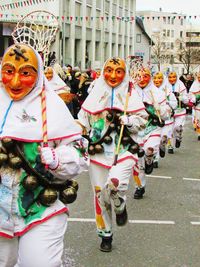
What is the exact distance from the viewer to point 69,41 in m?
40.0

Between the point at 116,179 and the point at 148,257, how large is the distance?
86cm

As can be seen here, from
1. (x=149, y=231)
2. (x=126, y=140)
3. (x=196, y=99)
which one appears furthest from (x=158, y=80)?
(x=126, y=140)

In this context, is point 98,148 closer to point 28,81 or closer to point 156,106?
point 28,81

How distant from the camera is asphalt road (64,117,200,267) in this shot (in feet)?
17.0

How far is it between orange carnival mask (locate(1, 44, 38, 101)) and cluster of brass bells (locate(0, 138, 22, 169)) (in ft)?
1.05

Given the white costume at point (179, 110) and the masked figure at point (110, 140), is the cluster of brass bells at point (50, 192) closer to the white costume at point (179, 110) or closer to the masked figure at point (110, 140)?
the masked figure at point (110, 140)

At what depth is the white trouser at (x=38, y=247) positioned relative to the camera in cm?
329

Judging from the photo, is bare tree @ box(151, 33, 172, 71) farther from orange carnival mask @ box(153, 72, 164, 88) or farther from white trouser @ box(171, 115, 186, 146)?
orange carnival mask @ box(153, 72, 164, 88)

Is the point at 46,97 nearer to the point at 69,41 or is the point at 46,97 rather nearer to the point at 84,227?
the point at 84,227

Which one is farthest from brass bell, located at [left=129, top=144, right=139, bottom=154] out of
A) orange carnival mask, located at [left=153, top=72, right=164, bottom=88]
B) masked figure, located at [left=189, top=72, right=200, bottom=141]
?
masked figure, located at [left=189, top=72, right=200, bottom=141]

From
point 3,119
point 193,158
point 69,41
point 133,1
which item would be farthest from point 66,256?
point 133,1

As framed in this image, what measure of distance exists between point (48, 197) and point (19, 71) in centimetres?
87

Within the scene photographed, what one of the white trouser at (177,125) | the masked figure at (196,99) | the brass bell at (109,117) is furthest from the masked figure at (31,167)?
the masked figure at (196,99)

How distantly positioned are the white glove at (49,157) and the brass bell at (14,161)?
0.55 ft
